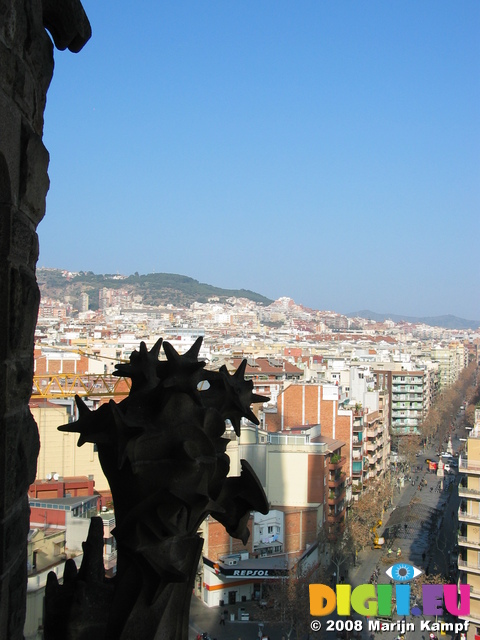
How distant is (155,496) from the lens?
76.4 inches

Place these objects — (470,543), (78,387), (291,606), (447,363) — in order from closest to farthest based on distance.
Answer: (291,606) < (470,543) < (78,387) < (447,363)

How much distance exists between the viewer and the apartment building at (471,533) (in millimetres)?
20391

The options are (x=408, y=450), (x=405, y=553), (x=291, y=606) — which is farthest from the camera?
(x=408, y=450)

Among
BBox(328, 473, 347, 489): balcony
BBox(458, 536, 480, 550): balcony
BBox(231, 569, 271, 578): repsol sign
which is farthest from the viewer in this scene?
BBox(328, 473, 347, 489): balcony

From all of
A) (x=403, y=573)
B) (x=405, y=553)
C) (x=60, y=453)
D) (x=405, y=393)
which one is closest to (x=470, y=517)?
(x=403, y=573)

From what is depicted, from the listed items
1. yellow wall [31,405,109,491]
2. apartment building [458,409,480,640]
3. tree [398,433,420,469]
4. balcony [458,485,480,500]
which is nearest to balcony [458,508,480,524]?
apartment building [458,409,480,640]

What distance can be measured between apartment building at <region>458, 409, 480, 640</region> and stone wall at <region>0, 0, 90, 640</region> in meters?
20.1

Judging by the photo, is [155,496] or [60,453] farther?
[60,453]

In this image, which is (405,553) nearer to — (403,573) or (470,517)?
(403,573)

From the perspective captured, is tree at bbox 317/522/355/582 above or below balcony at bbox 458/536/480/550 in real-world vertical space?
below

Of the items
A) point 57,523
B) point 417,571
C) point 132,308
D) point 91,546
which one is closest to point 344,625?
point 417,571

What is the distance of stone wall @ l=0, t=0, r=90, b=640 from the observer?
6.43ft

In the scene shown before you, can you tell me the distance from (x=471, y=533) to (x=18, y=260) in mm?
20742

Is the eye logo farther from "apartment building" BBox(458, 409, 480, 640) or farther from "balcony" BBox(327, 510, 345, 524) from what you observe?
"balcony" BBox(327, 510, 345, 524)
